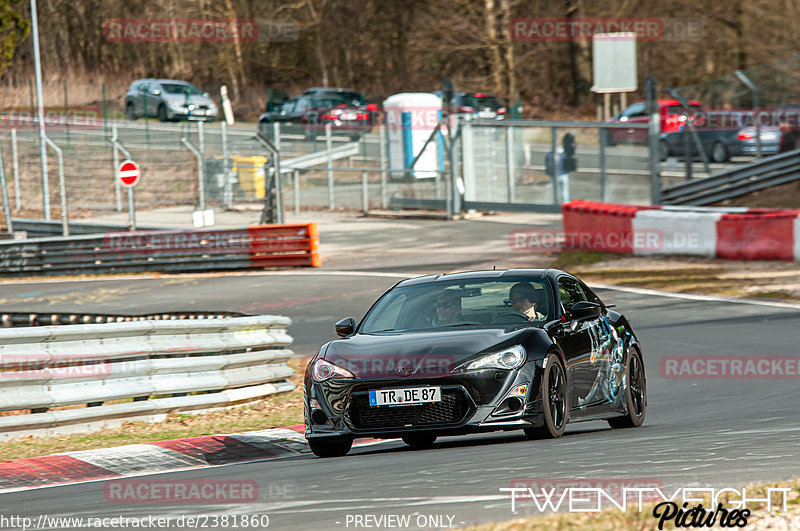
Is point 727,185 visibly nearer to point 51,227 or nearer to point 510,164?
point 510,164

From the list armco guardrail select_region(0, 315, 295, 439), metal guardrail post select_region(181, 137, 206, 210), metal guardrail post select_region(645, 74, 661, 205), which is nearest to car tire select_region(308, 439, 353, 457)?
armco guardrail select_region(0, 315, 295, 439)

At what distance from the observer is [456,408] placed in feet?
25.6

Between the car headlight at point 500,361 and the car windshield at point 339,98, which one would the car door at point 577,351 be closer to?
the car headlight at point 500,361

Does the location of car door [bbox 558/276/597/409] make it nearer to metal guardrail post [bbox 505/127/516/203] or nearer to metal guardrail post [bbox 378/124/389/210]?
metal guardrail post [bbox 505/127/516/203]

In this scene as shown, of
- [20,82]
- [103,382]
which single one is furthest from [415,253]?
[20,82]

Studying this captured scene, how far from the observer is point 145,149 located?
115 feet

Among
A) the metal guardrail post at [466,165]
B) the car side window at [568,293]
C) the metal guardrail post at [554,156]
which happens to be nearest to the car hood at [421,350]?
the car side window at [568,293]

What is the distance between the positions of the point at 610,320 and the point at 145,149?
27237 millimetres

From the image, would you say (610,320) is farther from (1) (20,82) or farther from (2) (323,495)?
(1) (20,82)

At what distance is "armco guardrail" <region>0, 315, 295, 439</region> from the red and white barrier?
11.1 m

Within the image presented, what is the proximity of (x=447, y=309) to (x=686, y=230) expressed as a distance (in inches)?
555

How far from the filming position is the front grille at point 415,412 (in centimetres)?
780

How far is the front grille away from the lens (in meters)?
7.80

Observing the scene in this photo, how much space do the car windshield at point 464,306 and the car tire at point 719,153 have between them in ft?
63.5
